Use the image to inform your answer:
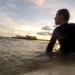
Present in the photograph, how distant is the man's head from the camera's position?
642cm

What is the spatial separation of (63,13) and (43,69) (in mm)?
2477

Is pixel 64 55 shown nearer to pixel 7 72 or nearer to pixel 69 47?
pixel 69 47

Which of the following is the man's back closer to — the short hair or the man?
the man

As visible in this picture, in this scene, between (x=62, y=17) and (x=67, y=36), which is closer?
(x=67, y=36)

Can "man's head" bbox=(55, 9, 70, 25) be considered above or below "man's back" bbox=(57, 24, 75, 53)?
above

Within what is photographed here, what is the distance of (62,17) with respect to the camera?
650cm

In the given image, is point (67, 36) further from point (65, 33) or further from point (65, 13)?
point (65, 13)

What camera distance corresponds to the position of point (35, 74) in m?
4.22

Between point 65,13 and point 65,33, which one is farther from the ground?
point 65,13

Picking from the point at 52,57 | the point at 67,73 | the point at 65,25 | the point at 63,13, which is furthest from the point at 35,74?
the point at 63,13

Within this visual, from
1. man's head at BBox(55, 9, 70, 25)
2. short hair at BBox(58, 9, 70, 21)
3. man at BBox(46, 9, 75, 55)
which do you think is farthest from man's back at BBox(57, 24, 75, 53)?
short hair at BBox(58, 9, 70, 21)

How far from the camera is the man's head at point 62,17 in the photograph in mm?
6422

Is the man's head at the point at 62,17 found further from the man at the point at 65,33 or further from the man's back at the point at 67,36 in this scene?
the man's back at the point at 67,36

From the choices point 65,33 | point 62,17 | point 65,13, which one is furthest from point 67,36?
point 65,13
